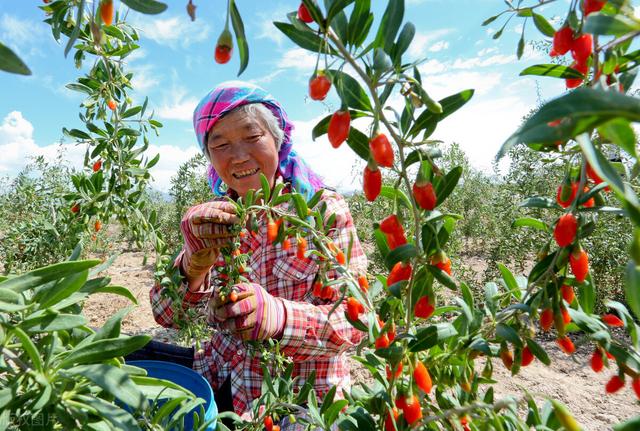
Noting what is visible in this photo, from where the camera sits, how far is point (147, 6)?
358 mm

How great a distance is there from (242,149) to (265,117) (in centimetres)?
21

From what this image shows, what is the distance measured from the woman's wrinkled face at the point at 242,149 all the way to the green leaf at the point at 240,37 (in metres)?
1.34

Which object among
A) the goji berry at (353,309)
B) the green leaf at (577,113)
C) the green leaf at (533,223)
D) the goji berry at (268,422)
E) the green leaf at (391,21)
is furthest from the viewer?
the goji berry at (268,422)

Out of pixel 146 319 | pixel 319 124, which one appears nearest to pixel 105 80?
pixel 319 124

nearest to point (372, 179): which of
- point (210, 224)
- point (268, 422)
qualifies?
point (210, 224)

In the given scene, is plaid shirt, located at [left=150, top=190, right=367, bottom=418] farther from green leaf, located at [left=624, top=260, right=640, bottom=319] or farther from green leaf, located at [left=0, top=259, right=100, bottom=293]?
green leaf, located at [left=624, top=260, right=640, bottom=319]

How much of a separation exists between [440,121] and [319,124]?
0.15m

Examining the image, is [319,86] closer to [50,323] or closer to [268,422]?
[50,323]

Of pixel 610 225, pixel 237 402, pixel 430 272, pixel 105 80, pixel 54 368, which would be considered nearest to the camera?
pixel 54 368

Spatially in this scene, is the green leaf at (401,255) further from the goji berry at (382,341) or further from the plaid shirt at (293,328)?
the plaid shirt at (293,328)

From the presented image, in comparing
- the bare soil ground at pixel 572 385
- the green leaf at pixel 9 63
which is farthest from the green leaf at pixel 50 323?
the bare soil ground at pixel 572 385

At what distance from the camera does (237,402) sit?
1.75 m

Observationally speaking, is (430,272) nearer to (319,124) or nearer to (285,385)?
(319,124)

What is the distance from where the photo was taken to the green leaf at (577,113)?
9.0 inches
